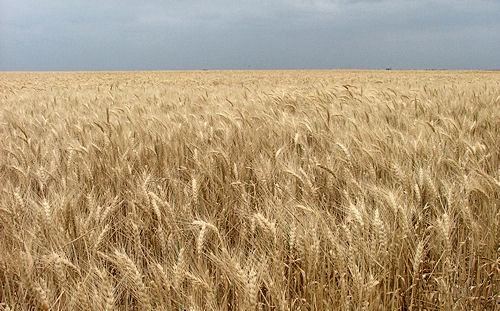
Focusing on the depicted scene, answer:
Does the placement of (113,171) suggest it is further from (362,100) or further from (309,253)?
(362,100)

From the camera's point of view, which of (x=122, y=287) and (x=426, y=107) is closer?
(x=122, y=287)

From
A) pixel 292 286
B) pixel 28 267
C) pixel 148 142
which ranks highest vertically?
pixel 148 142

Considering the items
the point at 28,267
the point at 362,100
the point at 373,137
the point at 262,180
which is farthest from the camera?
the point at 362,100

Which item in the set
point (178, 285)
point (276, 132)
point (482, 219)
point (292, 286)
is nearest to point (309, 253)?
point (292, 286)

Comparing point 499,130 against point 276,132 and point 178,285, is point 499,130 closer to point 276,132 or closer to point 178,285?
point 276,132

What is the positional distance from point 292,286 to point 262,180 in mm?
643

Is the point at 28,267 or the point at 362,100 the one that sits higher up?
the point at 362,100

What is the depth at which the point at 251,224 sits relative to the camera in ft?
4.30

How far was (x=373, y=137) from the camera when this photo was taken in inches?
90.0

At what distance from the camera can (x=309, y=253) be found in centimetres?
108

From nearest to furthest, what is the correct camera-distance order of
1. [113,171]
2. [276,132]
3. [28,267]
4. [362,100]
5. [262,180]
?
1. [28,267]
2. [262,180]
3. [113,171]
4. [276,132]
5. [362,100]

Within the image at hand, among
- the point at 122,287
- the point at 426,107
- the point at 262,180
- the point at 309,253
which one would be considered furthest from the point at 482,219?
the point at 426,107

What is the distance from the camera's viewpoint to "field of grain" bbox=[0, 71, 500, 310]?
39.6 inches

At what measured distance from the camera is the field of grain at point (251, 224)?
1007 millimetres
